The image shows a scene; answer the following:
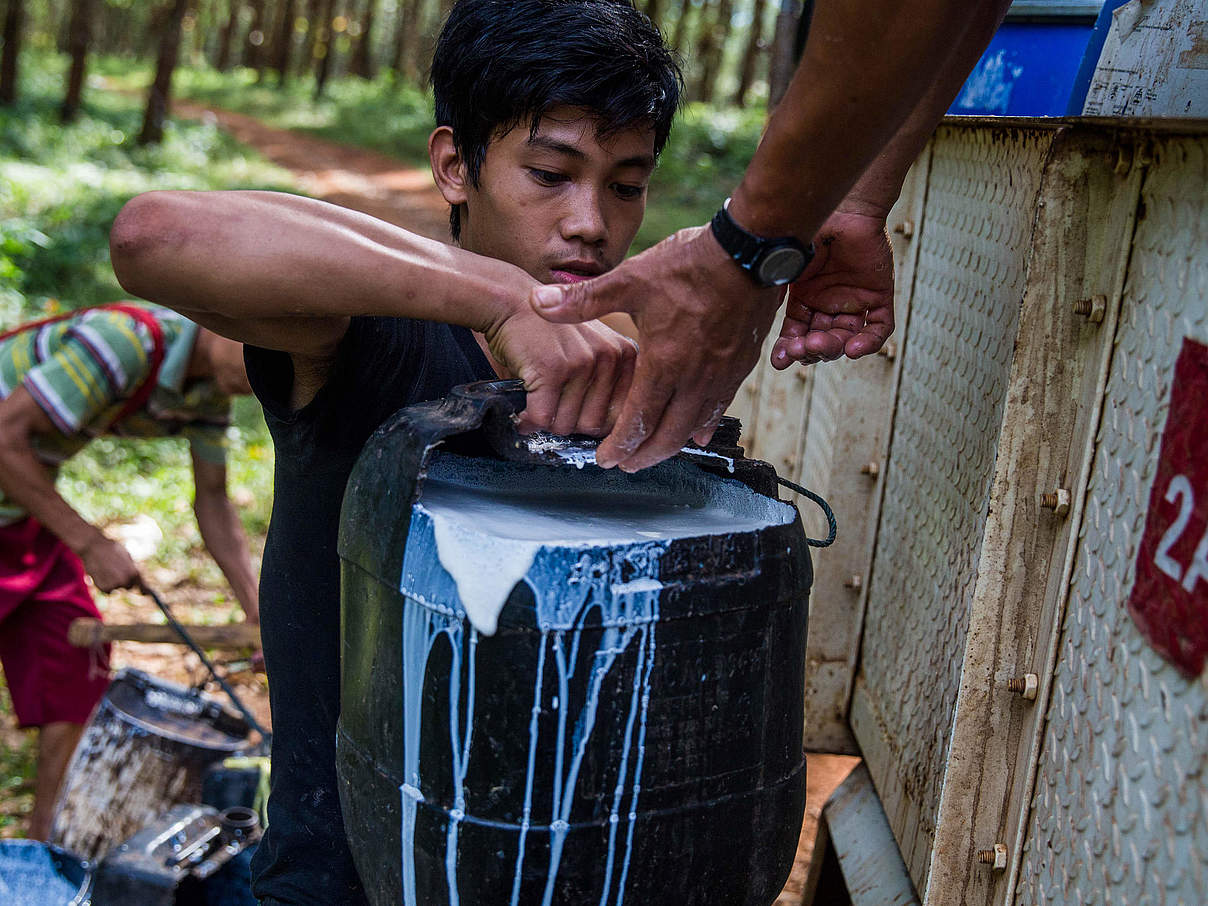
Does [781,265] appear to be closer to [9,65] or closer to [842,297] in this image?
[842,297]

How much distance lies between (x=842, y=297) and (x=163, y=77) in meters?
15.2

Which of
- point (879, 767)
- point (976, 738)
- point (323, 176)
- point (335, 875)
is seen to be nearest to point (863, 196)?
point (976, 738)

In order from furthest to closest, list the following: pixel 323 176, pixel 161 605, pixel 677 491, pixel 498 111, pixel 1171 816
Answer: pixel 323 176 < pixel 161 605 < pixel 498 111 < pixel 677 491 < pixel 1171 816

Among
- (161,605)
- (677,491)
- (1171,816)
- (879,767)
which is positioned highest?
(677,491)

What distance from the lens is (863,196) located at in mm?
1837

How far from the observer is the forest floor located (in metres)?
3.15

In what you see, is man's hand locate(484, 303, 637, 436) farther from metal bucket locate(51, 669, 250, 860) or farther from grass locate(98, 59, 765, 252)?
grass locate(98, 59, 765, 252)

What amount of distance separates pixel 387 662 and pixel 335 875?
0.69 metres

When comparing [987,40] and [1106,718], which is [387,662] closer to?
[1106,718]

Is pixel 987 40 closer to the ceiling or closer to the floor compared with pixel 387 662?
closer to the ceiling

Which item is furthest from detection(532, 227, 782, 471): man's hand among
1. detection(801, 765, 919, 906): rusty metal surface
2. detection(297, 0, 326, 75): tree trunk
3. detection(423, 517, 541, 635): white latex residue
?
detection(297, 0, 326, 75): tree trunk

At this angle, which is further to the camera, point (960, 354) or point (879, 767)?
point (879, 767)

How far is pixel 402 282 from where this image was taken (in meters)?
1.55

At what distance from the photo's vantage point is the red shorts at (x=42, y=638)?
3.82 m
